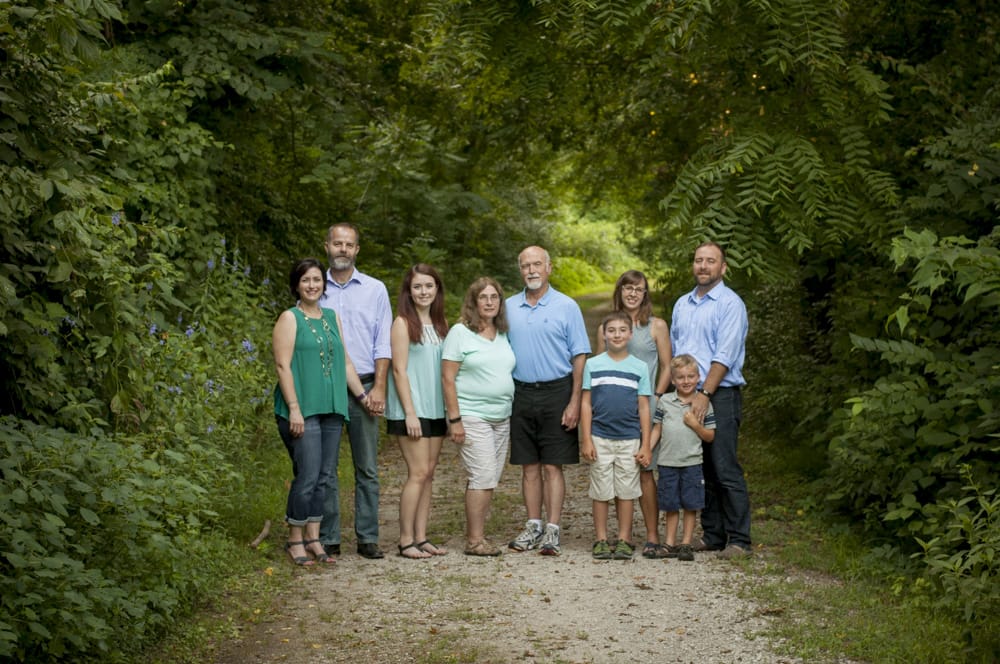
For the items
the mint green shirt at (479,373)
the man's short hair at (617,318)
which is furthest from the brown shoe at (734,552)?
the mint green shirt at (479,373)

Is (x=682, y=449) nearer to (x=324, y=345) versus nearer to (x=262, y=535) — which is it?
(x=324, y=345)

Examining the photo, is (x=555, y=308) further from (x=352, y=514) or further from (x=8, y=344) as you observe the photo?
(x=8, y=344)

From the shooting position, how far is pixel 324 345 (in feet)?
25.6

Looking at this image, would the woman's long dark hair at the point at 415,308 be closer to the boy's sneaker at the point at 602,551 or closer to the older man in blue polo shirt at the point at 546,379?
the older man in blue polo shirt at the point at 546,379

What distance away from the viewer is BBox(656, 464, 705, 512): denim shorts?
800cm

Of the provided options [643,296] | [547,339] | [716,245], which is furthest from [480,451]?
[716,245]

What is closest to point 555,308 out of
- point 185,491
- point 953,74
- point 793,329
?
point 185,491

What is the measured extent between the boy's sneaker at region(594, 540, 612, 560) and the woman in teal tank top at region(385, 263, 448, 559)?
1.09 metres

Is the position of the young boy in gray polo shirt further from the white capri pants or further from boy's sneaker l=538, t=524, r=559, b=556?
the white capri pants

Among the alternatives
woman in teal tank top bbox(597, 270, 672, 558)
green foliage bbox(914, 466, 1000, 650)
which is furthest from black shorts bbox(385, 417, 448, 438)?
green foliage bbox(914, 466, 1000, 650)

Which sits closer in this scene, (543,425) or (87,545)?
(87,545)

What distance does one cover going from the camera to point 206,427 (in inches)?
322

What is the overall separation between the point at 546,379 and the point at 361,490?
60.1 inches

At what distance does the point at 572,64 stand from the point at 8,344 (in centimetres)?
772
